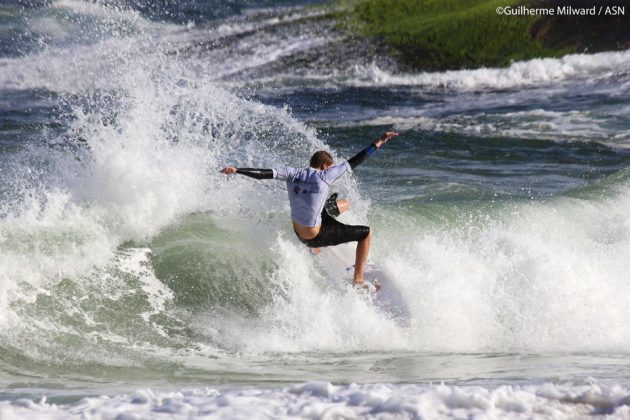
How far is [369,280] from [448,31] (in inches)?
838

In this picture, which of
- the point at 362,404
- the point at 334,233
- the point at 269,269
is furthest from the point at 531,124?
the point at 362,404

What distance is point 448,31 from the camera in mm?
28422

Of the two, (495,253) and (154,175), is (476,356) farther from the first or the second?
(154,175)

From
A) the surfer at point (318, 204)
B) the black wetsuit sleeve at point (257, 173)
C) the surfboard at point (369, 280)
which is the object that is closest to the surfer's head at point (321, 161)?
the surfer at point (318, 204)

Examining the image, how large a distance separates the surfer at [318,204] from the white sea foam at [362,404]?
313 cm

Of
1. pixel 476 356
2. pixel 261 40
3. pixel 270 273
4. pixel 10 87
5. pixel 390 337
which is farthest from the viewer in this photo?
pixel 261 40

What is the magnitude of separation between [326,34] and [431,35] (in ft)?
11.0

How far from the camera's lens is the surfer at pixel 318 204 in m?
7.93

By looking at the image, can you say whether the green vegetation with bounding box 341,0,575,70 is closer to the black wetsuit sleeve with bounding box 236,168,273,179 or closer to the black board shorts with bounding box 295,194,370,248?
the black board shorts with bounding box 295,194,370,248

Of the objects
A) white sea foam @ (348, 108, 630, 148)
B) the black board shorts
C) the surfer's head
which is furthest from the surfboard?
white sea foam @ (348, 108, 630, 148)

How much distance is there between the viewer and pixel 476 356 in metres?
7.34

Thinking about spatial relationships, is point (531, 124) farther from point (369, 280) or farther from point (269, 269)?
point (269, 269)

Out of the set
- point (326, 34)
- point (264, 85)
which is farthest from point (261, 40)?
point (264, 85)

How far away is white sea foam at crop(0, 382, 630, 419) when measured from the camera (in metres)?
4.67
